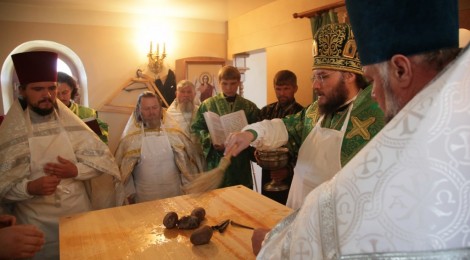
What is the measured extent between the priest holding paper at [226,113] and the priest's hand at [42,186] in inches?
69.9

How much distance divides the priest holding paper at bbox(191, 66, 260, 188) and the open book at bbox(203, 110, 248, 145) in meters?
0.09

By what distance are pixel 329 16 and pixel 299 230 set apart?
3284mm

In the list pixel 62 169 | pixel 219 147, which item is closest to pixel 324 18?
pixel 219 147

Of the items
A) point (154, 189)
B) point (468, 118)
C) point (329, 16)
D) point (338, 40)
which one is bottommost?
point (154, 189)

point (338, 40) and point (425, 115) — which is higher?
point (338, 40)

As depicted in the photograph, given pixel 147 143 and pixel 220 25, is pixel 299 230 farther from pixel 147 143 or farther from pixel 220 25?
pixel 220 25

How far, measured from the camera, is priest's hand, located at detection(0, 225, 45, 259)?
1.53 m

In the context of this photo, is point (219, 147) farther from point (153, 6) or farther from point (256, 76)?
point (256, 76)

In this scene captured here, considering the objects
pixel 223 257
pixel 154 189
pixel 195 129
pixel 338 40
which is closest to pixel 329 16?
pixel 338 40

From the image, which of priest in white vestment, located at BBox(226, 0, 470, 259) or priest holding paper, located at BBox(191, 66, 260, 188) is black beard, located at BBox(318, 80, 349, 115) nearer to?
priest in white vestment, located at BBox(226, 0, 470, 259)

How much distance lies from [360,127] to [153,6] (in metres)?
4.33

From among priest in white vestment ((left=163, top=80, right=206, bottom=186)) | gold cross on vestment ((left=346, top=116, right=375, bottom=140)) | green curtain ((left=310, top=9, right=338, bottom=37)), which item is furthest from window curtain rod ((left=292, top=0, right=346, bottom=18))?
gold cross on vestment ((left=346, top=116, right=375, bottom=140))

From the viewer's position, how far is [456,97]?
22.4 inches

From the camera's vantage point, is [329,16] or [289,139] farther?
[329,16]
